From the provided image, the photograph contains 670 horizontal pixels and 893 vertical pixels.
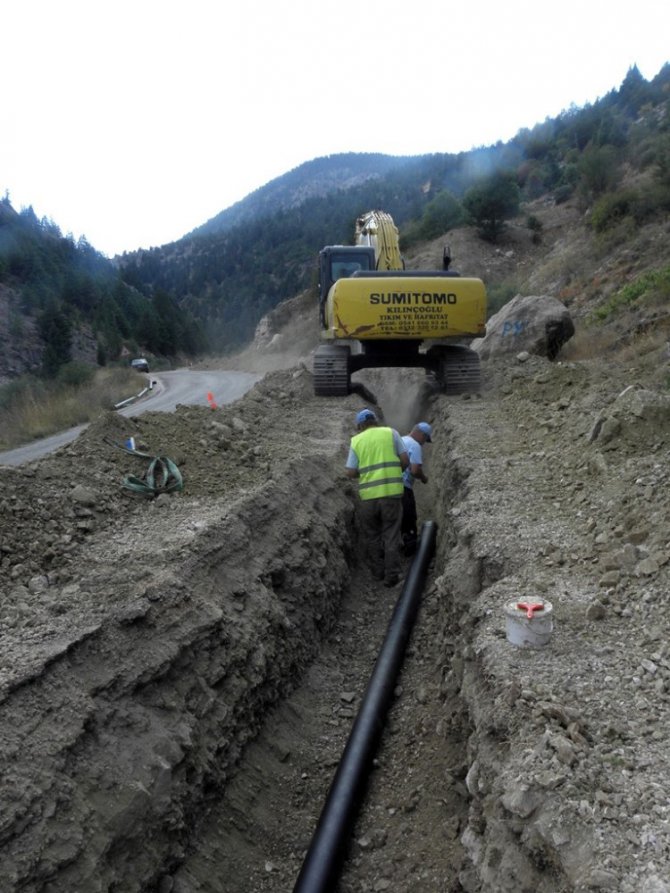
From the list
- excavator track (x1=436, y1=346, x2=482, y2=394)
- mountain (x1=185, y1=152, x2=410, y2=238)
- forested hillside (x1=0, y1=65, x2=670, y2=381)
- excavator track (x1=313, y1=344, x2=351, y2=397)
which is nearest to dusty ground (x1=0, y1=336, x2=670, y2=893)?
excavator track (x1=436, y1=346, x2=482, y2=394)

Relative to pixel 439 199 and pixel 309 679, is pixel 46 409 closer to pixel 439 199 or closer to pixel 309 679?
pixel 309 679

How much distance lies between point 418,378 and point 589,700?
12764mm

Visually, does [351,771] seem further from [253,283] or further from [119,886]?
[253,283]

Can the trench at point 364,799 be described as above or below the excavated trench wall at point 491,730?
below

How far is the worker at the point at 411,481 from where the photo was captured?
791 centimetres

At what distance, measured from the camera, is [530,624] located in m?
3.57

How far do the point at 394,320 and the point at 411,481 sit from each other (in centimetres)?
384

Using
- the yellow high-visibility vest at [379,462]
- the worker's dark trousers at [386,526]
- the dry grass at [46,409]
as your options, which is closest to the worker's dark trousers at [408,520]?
the worker's dark trousers at [386,526]

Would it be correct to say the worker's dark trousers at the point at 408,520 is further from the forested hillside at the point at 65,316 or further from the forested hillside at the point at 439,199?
the forested hillside at the point at 65,316

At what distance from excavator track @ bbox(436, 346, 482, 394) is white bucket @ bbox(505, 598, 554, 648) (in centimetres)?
897

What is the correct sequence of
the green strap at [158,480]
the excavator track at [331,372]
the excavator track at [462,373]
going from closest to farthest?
the green strap at [158,480] < the excavator track at [462,373] < the excavator track at [331,372]

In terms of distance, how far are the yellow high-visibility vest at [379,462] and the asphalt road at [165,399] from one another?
19.4ft

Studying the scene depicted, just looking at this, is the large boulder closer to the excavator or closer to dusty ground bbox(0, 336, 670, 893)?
the excavator

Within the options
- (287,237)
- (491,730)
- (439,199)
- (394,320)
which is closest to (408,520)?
(394,320)
